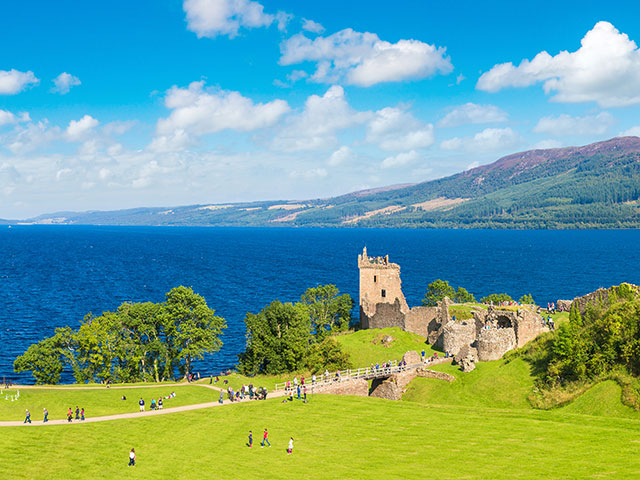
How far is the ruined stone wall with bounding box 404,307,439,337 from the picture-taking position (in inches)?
2975

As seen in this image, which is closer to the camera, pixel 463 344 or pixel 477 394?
pixel 477 394

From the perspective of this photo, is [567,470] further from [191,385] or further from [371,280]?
[371,280]

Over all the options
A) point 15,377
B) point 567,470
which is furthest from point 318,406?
point 15,377

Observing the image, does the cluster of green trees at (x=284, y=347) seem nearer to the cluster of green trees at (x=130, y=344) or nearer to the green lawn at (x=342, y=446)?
the cluster of green trees at (x=130, y=344)

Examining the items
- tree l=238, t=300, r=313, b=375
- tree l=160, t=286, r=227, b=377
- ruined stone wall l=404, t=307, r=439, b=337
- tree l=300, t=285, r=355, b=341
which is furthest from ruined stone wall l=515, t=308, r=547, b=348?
tree l=300, t=285, r=355, b=341

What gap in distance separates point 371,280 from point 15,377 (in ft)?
187

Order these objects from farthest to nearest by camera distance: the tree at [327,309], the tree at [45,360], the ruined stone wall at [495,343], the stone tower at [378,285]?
the tree at [327,309], the stone tower at [378,285], the tree at [45,360], the ruined stone wall at [495,343]

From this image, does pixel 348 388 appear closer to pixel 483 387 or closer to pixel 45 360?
pixel 483 387

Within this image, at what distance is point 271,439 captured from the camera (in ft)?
126

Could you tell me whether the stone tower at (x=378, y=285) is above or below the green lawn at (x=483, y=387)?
above

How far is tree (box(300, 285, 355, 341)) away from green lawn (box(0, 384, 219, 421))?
44.8 metres

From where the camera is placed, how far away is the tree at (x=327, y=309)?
322 feet

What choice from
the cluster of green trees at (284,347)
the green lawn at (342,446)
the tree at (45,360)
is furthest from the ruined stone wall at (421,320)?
the tree at (45,360)

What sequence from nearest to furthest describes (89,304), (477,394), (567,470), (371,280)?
(567,470), (477,394), (371,280), (89,304)
